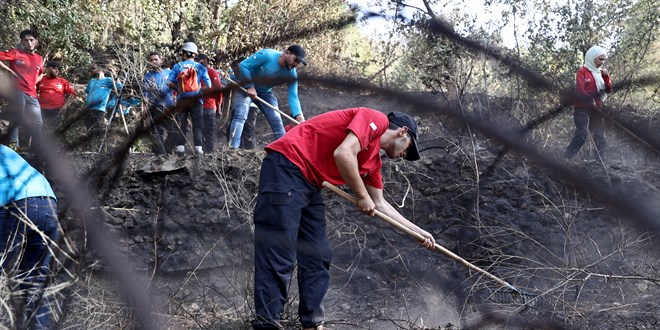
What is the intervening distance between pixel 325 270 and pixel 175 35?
8.10m

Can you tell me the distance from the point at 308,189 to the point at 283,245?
1.28ft

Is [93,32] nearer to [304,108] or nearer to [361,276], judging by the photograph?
[304,108]

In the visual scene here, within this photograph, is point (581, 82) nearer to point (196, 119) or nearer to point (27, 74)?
point (196, 119)

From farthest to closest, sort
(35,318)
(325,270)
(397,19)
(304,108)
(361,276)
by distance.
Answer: (304,108) → (397,19) → (361,276) → (325,270) → (35,318)

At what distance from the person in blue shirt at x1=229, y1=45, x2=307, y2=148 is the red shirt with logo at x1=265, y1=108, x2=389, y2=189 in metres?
2.43

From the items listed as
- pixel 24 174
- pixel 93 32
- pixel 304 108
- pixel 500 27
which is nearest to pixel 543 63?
pixel 500 27

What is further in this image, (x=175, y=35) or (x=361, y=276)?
(x=175, y=35)

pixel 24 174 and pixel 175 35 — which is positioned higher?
pixel 24 174

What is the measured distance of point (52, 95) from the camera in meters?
9.02

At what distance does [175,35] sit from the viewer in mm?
11609

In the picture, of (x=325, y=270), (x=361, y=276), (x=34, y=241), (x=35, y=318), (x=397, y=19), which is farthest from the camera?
(x=397, y=19)

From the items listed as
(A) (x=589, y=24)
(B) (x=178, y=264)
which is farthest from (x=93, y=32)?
(A) (x=589, y=24)

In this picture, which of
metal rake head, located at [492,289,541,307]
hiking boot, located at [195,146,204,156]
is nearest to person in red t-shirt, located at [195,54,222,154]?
hiking boot, located at [195,146,204,156]

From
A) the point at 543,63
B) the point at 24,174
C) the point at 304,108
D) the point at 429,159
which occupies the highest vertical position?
the point at 24,174
